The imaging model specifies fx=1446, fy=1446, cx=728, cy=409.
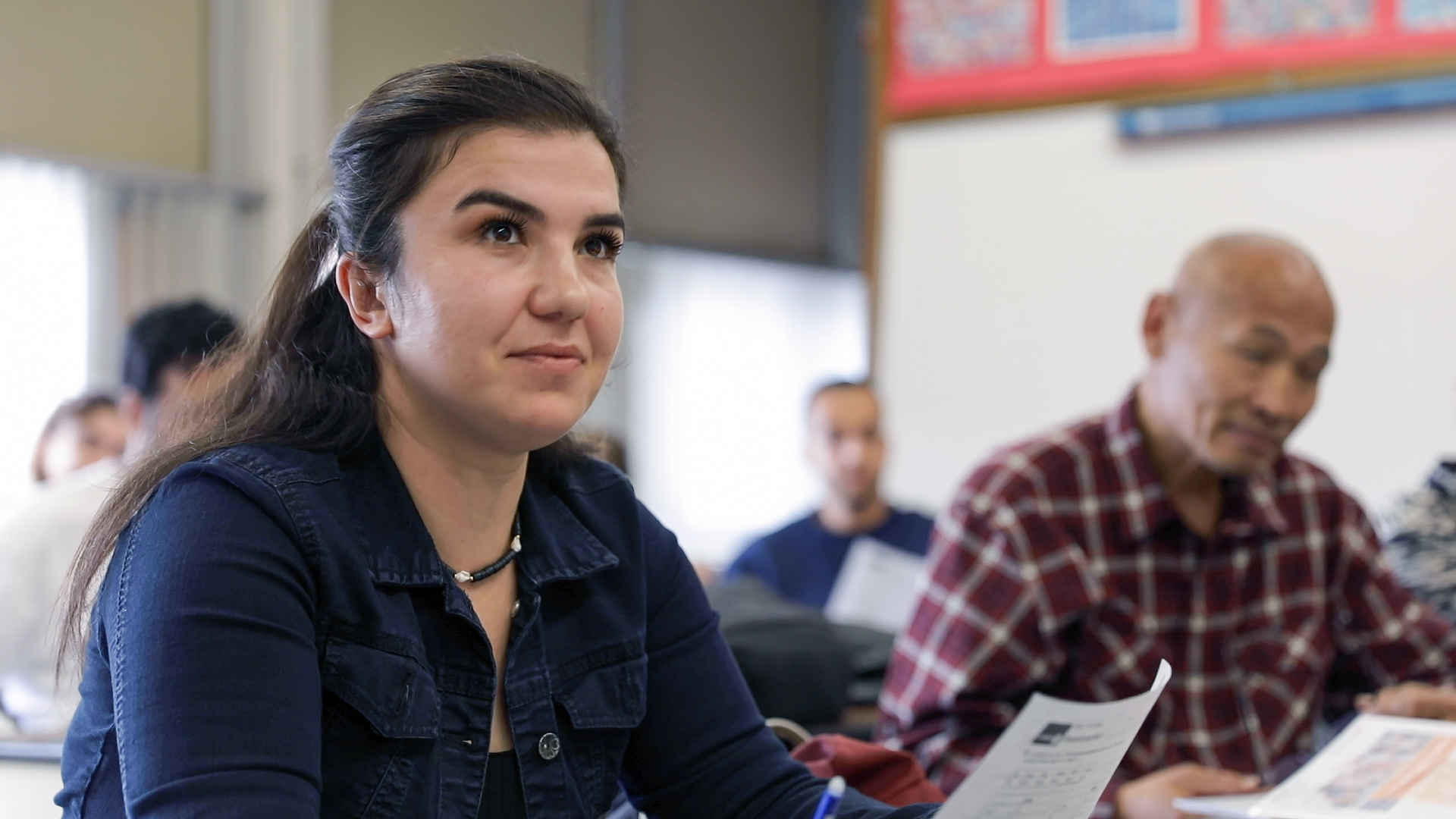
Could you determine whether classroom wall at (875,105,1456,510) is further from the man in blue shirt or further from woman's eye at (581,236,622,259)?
woman's eye at (581,236,622,259)

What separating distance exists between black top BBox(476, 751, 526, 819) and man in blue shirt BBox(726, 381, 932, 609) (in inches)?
105

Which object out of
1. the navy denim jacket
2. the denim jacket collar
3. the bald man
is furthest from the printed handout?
the denim jacket collar

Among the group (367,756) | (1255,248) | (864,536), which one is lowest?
(864,536)

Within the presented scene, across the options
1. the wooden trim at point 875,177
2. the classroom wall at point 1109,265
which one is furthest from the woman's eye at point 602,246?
the wooden trim at point 875,177

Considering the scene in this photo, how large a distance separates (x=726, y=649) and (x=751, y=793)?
14 centimetres

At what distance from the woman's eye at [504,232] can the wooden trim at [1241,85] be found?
11.8ft

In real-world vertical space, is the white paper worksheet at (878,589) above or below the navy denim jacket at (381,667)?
below

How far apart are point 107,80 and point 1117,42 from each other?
2947 mm

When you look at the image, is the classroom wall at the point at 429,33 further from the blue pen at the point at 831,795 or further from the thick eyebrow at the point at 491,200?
the blue pen at the point at 831,795

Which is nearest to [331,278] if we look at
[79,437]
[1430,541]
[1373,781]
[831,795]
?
[831,795]

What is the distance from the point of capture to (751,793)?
1.31m

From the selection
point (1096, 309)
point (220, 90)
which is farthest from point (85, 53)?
point (1096, 309)

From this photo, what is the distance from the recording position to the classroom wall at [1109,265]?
393 cm

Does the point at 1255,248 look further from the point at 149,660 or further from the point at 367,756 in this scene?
the point at 149,660
